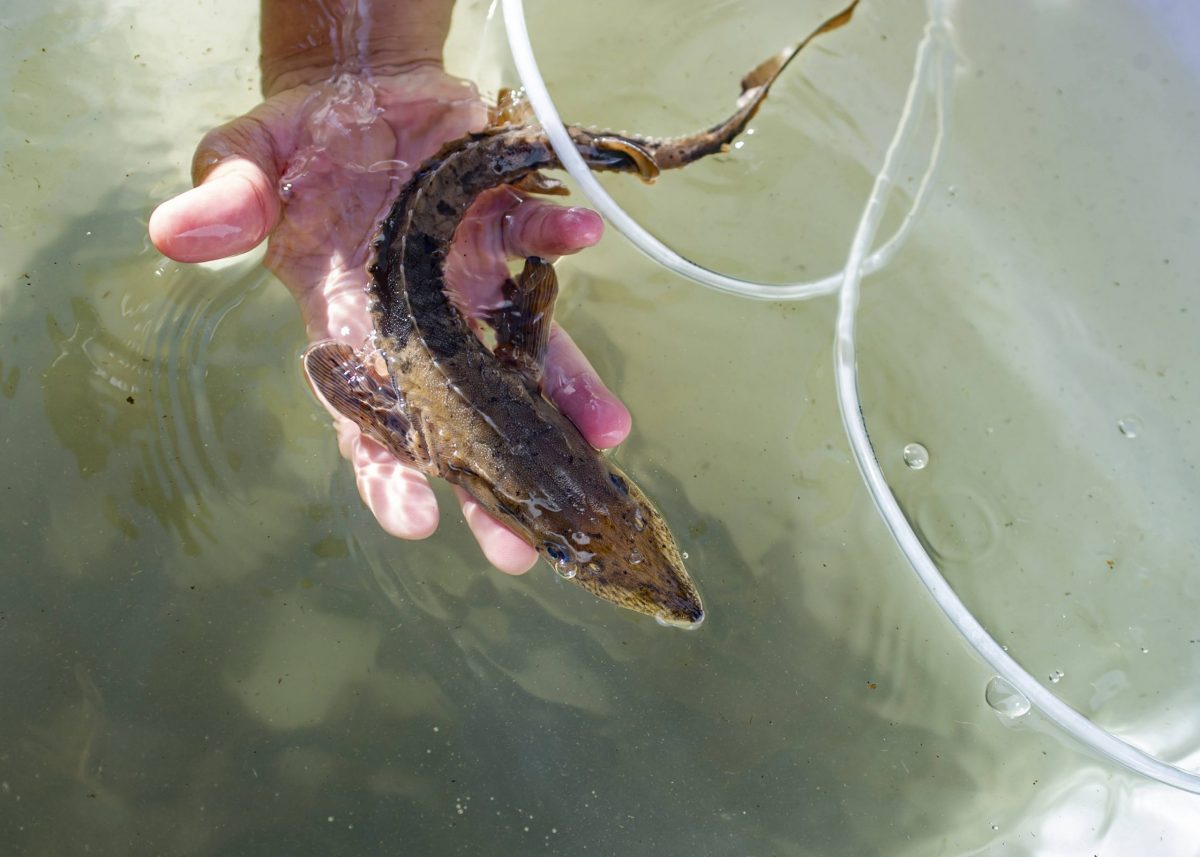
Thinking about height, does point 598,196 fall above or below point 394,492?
above

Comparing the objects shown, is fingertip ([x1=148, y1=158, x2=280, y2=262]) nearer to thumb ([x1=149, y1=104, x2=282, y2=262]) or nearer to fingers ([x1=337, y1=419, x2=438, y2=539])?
thumb ([x1=149, y1=104, x2=282, y2=262])

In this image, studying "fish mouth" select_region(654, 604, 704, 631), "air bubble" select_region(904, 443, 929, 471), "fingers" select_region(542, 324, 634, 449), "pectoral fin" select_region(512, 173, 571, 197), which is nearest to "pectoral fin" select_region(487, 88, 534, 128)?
"pectoral fin" select_region(512, 173, 571, 197)

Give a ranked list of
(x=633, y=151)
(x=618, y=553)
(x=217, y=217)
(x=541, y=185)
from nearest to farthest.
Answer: (x=217, y=217) < (x=618, y=553) < (x=633, y=151) < (x=541, y=185)

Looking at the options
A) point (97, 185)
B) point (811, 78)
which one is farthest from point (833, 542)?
point (97, 185)

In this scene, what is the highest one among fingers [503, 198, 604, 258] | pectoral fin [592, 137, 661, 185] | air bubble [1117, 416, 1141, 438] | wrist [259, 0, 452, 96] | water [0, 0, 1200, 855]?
pectoral fin [592, 137, 661, 185]

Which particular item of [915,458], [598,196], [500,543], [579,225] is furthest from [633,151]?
[915,458]

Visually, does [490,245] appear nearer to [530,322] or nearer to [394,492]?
[530,322]

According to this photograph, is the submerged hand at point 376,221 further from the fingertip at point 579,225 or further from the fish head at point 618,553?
the fish head at point 618,553
